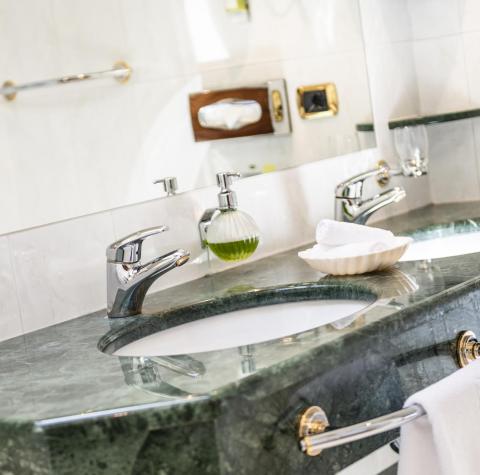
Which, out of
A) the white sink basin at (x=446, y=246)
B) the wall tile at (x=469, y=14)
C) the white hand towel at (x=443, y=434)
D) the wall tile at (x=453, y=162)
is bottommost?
the white hand towel at (x=443, y=434)

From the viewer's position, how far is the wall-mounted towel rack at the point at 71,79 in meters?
1.52

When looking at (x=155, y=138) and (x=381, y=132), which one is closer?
(x=155, y=138)

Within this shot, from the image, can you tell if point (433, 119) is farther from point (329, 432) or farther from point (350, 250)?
point (329, 432)

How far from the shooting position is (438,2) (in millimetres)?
2369

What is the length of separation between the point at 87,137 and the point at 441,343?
0.67 meters

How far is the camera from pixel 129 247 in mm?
1527

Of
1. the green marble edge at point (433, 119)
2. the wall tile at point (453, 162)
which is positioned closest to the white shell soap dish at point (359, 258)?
the green marble edge at point (433, 119)

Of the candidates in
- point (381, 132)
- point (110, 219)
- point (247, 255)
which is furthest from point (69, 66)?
point (381, 132)

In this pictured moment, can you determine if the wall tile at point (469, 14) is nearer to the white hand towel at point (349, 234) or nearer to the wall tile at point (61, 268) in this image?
the white hand towel at point (349, 234)

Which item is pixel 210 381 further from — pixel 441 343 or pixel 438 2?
pixel 438 2

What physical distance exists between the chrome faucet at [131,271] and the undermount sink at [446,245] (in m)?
0.59

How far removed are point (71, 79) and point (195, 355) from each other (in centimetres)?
59

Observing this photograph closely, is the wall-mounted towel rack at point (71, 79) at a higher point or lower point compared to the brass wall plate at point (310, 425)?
higher

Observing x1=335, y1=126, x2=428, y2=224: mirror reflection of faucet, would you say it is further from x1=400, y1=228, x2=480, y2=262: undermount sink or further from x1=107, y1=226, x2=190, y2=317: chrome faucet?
x1=107, y1=226, x2=190, y2=317: chrome faucet
